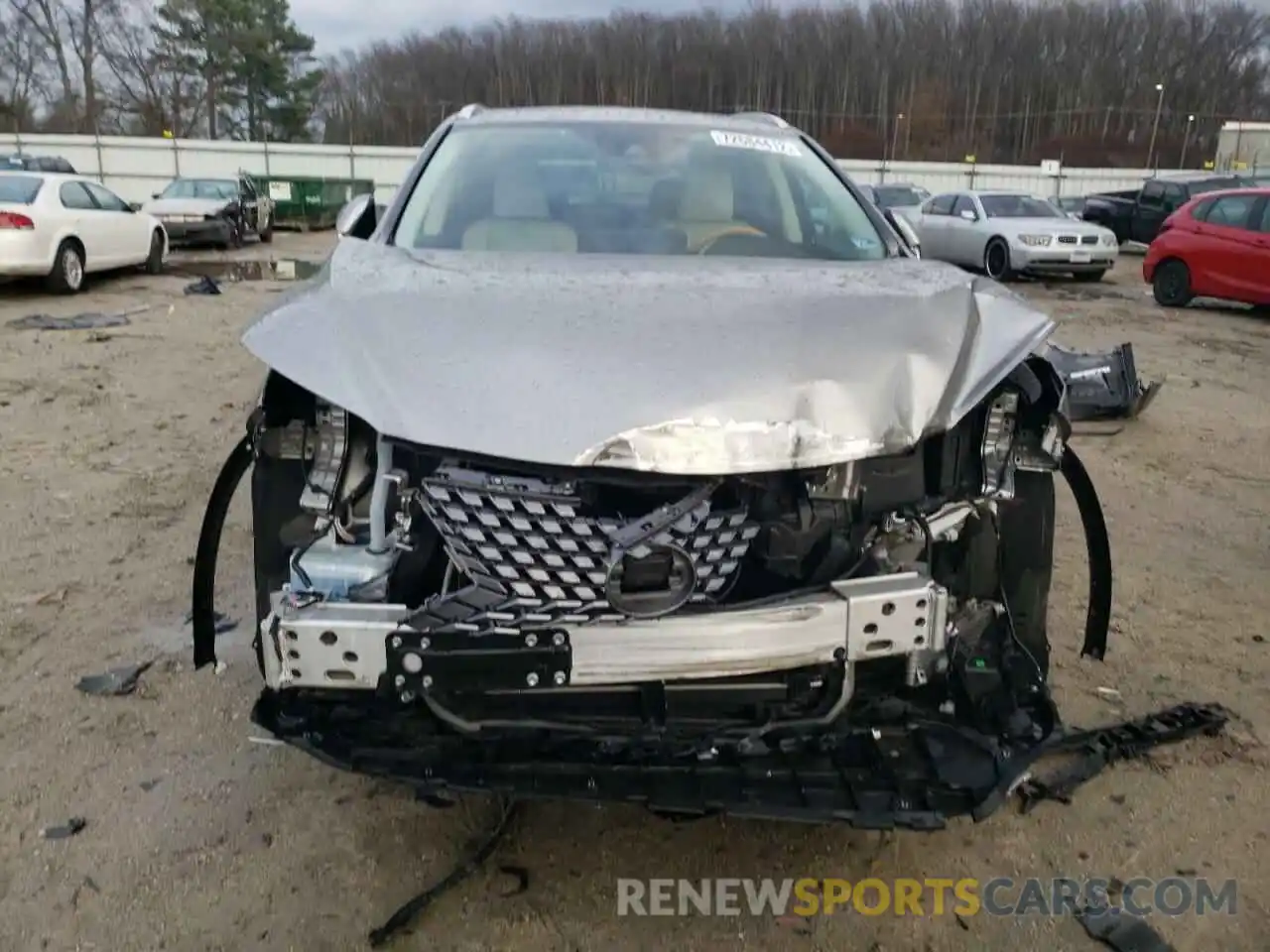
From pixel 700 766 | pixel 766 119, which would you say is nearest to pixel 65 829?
pixel 700 766

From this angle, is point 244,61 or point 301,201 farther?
point 244,61

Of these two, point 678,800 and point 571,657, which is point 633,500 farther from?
point 678,800

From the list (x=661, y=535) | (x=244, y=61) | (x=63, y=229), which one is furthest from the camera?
(x=244, y=61)

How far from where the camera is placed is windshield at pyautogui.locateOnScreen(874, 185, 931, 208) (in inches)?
825

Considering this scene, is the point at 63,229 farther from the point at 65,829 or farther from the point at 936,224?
the point at 936,224

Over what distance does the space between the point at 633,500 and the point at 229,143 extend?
40.0 metres

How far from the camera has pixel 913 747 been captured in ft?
7.44

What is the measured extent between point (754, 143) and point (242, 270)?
1475 cm

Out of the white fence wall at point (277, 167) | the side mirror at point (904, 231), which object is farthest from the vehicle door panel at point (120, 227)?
the white fence wall at point (277, 167)

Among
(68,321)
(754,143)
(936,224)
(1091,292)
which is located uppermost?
(754,143)

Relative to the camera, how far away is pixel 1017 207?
17359 millimetres

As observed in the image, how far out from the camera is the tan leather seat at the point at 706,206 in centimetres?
330

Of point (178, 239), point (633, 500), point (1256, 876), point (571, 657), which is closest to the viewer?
point (571, 657)

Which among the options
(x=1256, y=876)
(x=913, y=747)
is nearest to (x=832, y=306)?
(x=913, y=747)
